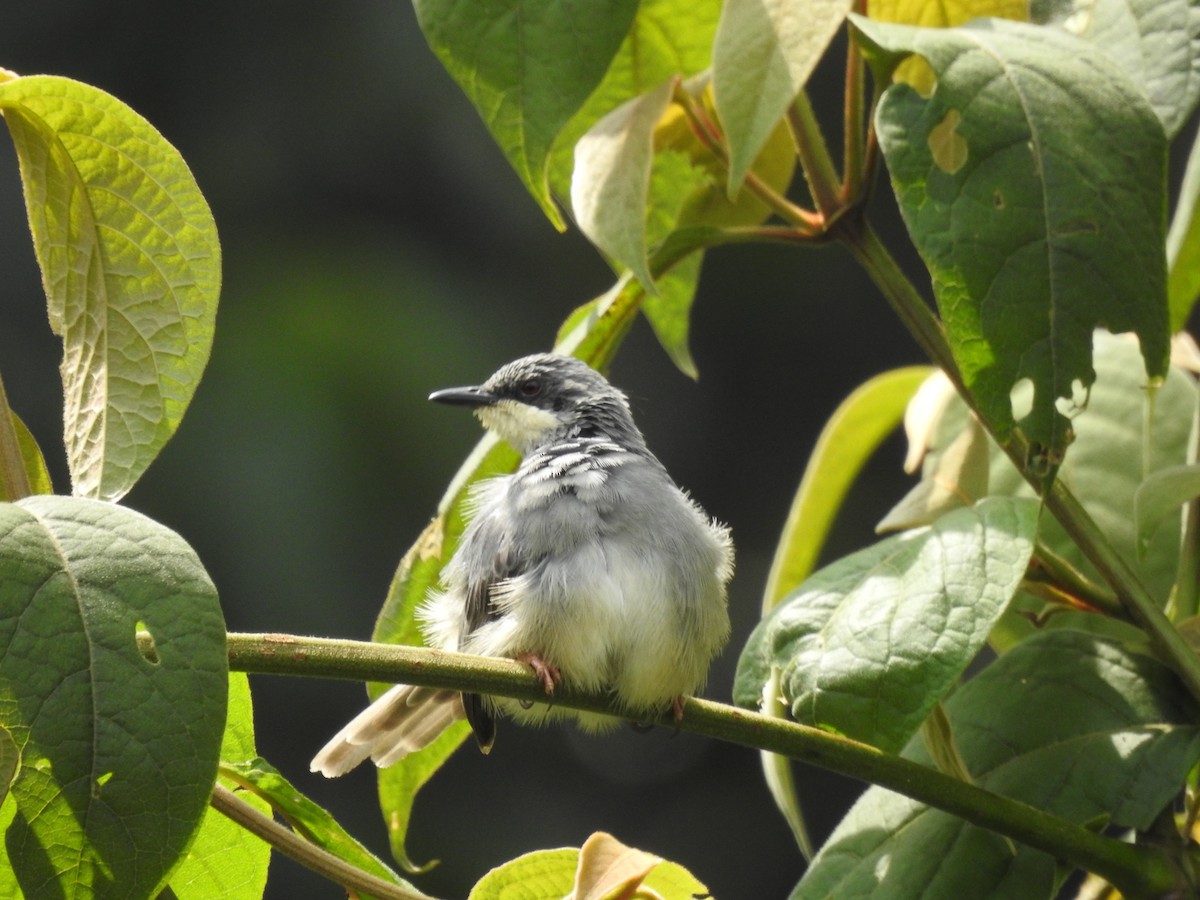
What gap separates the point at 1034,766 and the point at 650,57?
1.19 m

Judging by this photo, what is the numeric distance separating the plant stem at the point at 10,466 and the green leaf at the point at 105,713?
0.27m

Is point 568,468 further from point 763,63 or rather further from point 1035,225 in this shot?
point 1035,225

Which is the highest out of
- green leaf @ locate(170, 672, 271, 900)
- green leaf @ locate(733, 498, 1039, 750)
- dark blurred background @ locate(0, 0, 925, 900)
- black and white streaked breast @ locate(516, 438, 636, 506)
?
green leaf @ locate(733, 498, 1039, 750)

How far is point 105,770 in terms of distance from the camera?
50.1 inches

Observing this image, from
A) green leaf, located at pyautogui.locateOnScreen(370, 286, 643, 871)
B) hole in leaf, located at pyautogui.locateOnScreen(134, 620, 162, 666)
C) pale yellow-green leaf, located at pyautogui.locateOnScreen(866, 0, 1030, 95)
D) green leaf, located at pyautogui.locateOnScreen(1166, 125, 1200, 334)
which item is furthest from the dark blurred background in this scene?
hole in leaf, located at pyautogui.locateOnScreen(134, 620, 162, 666)

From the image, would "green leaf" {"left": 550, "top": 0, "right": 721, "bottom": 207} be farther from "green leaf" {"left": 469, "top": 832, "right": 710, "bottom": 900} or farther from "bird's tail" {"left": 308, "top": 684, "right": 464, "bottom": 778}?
"green leaf" {"left": 469, "top": 832, "right": 710, "bottom": 900}

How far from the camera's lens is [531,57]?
169cm

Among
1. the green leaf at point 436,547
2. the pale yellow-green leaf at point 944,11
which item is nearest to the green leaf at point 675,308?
the green leaf at point 436,547

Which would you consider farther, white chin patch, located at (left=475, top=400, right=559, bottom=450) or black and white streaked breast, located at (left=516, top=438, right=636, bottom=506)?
white chin patch, located at (left=475, top=400, right=559, bottom=450)

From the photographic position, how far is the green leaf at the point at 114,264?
1715mm

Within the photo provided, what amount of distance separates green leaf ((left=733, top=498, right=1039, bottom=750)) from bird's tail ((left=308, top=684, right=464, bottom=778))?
0.76 meters

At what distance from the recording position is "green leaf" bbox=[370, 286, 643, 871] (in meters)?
2.25

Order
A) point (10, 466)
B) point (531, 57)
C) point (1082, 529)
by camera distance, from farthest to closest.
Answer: point (1082, 529) → point (531, 57) → point (10, 466)

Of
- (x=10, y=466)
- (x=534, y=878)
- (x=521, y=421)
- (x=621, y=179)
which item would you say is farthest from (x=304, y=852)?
(x=521, y=421)
